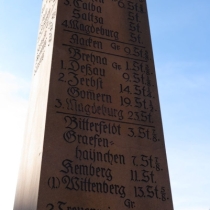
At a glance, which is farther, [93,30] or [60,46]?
[93,30]

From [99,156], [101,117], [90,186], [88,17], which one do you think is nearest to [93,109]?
[101,117]

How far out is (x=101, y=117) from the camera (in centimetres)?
424

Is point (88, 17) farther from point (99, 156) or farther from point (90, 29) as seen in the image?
point (99, 156)

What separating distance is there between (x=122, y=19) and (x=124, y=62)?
31.3 inches

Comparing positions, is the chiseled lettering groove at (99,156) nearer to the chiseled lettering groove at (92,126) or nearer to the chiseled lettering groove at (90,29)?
the chiseled lettering groove at (92,126)

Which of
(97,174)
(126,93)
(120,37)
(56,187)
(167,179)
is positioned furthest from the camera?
(120,37)

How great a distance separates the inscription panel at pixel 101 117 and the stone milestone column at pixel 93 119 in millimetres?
11

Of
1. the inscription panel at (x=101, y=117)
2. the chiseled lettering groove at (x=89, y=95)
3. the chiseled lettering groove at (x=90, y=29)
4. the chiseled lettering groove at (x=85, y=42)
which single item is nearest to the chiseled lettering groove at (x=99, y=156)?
the inscription panel at (x=101, y=117)

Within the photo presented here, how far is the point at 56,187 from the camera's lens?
3600mm

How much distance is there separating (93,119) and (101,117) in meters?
0.12

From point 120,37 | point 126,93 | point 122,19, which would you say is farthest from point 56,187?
point 122,19

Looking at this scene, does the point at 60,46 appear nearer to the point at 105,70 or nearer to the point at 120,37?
the point at 105,70

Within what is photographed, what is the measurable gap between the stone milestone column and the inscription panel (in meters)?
0.01

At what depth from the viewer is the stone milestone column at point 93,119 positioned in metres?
3.76
